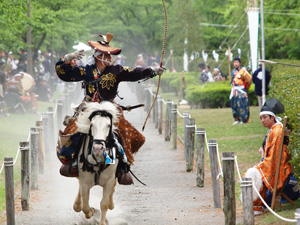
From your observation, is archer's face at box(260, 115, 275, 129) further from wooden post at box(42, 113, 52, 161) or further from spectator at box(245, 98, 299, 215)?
wooden post at box(42, 113, 52, 161)

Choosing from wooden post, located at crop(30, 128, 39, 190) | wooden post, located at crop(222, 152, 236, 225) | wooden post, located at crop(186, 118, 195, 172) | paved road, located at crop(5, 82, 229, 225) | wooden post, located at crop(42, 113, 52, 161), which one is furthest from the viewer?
wooden post, located at crop(42, 113, 52, 161)

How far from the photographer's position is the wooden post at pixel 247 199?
7695mm

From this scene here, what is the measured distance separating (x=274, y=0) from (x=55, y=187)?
15314mm

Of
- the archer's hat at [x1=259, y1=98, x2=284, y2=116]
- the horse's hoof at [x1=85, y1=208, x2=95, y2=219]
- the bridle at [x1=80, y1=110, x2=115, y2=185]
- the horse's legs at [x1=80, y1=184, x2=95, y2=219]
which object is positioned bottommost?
the horse's hoof at [x1=85, y1=208, x2=95, y2=219]

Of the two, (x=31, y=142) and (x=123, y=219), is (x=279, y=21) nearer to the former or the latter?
(x=31, y=142)

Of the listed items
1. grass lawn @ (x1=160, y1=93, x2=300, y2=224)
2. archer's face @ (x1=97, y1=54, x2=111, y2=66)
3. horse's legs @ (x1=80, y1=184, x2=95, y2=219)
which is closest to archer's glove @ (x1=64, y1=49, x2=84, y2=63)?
archer's face @ (x1=97, y1=54, x2=111, y2=66)

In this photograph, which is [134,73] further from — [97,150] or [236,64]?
[236,64]

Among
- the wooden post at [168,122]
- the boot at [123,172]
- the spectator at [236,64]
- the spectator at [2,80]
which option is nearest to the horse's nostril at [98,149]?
the boot at [123,172]

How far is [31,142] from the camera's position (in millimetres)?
11992

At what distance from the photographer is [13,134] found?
18688 millimetres

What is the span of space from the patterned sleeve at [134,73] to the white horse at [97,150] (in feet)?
3.12

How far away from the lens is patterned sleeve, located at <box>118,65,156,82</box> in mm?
9148

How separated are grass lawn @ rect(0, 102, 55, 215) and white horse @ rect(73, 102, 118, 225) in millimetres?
2560

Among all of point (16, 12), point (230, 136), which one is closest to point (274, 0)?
point (230, 136)
